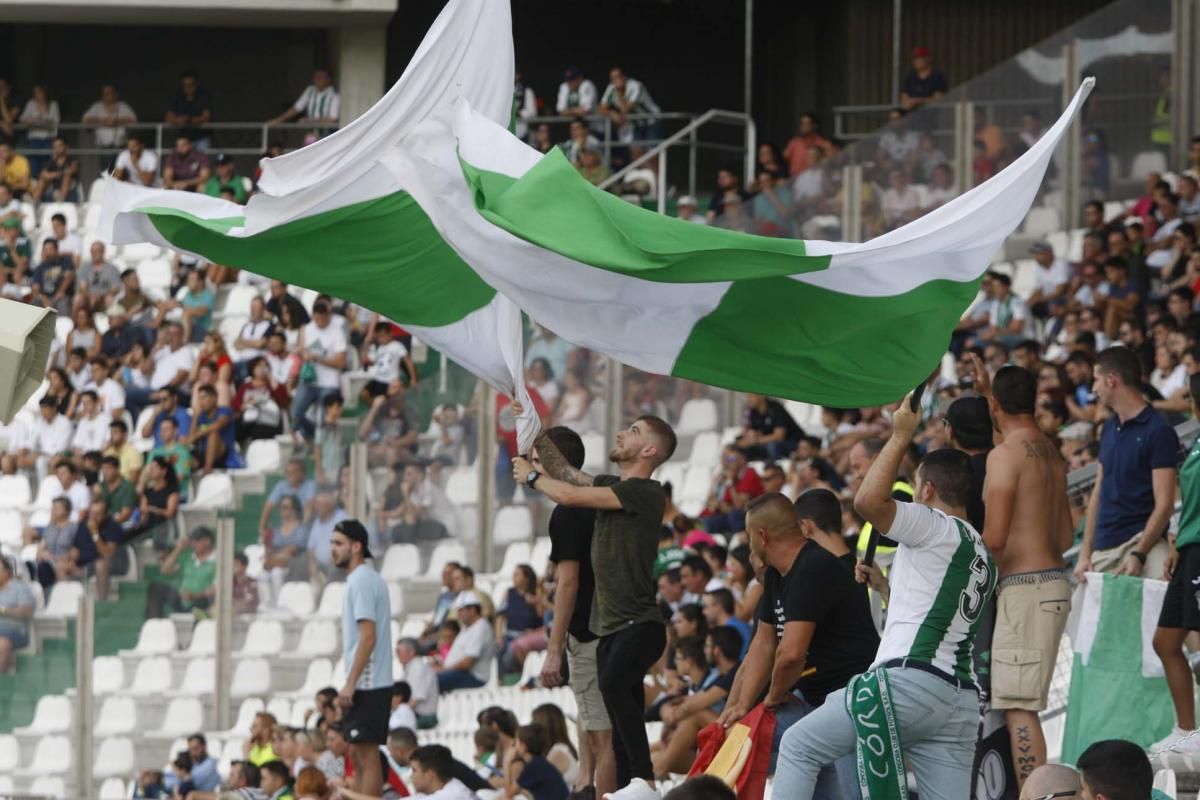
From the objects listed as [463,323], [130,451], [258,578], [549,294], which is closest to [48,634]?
[258,578]

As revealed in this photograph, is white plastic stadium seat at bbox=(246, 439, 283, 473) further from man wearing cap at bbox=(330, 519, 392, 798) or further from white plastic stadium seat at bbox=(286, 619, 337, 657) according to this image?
man wearing cap at bbox=(330, 519, 392, 798)

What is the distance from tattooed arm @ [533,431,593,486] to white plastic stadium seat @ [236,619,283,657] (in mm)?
6815

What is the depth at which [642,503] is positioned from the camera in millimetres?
8359

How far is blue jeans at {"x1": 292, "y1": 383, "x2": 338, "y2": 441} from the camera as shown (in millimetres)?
17156

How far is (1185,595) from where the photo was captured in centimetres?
819

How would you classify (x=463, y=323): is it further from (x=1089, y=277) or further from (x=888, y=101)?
(x=888, y=101)

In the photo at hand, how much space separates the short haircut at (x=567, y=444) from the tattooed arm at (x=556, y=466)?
34 mm

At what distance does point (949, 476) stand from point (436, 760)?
4.04 metres

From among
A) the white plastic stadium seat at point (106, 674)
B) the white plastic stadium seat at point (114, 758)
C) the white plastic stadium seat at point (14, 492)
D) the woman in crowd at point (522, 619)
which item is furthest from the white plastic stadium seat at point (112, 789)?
the white plastic stadium seat at point (14, 492)

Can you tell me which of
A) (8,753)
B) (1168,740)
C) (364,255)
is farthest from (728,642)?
(8,753)

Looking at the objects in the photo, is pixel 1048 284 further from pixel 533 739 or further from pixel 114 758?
pixel 114 758

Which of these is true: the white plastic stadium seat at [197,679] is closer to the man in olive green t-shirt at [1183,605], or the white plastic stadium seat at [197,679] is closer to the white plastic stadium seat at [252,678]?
the white plastic stadium seat at [252,678]

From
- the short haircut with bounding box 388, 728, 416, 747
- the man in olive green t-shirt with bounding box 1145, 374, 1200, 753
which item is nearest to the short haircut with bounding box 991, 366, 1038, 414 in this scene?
the man in olive green t-shirt with bounding box 1145, 374, 1200, 753

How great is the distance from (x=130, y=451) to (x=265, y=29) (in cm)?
1076
